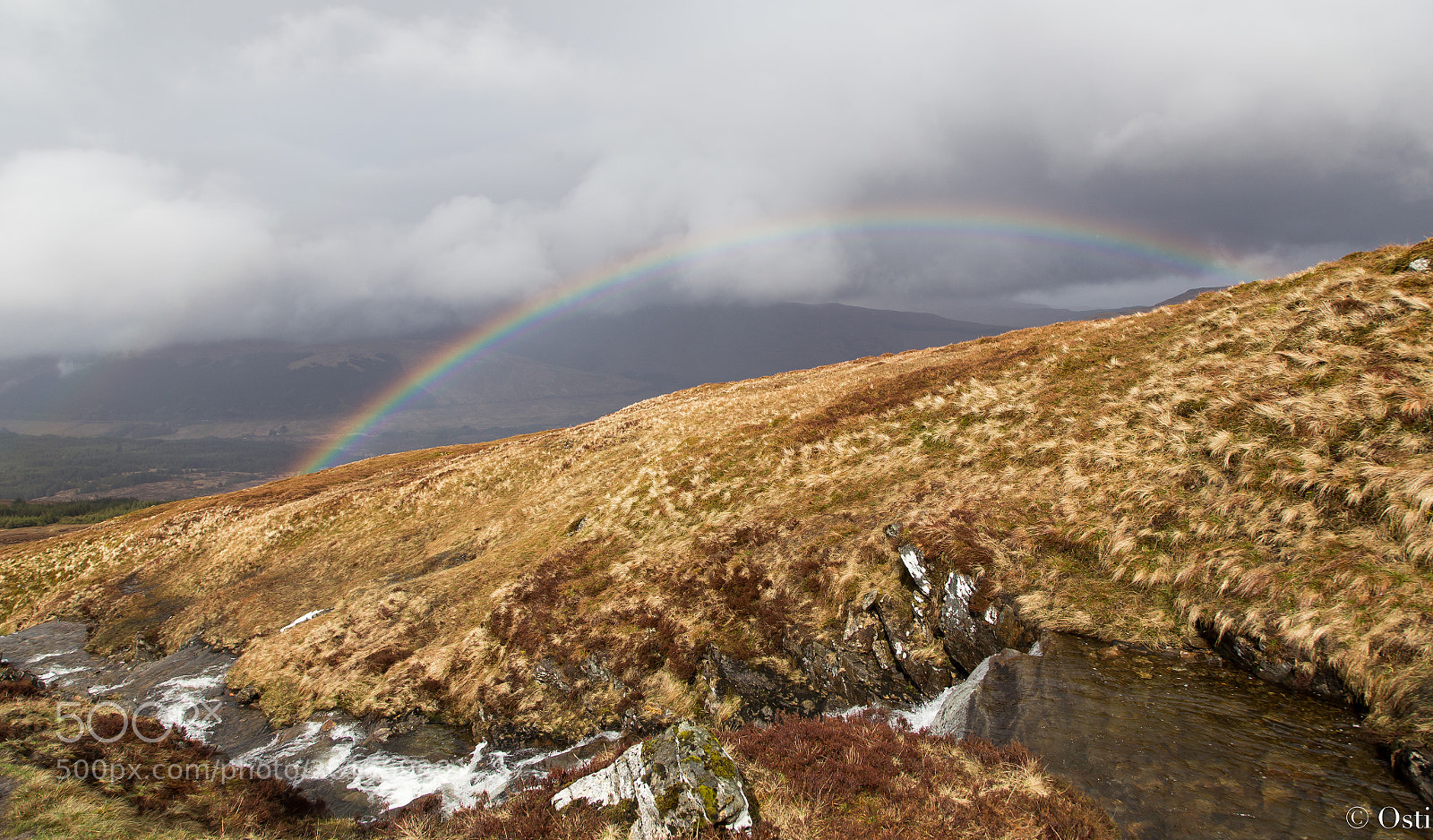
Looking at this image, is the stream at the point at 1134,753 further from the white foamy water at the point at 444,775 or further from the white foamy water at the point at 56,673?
the white foamy water at the point at 56,673

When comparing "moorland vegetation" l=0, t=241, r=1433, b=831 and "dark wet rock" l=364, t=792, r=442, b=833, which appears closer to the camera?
"moorland vegetation" l=0, t=241, r=1433, b=831

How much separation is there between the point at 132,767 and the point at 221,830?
5.18 meters

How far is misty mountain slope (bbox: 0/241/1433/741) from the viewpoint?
11969 millimetres

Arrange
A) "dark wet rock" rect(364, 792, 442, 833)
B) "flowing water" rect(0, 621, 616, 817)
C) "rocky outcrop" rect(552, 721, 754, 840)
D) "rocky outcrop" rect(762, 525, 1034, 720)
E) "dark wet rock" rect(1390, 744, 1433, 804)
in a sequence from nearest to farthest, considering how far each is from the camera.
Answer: "dark wet rock" rect(1390, 744, 1433, 804) < "rocky outcrop" rect(552, 721, 754, 840) < "rocky outcrop" rect(762, 525, 1034, 720) < "dark wet rock" rect(364, 792, 442, 833) < "flowing water" rect(0, 621, 616, 817)

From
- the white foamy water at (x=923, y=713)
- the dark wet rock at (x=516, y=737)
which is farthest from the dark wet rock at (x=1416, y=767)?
the dark wet rock at (x=516, y=737)

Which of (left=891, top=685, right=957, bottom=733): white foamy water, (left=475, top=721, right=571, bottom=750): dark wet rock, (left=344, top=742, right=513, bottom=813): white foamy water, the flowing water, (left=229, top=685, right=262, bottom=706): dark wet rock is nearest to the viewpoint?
(left=891, top=685, right=957, bottom=733): white foamy water

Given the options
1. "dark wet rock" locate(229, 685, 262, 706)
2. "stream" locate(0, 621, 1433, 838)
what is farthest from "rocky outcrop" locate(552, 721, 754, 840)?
"dark wet rock" locate(229, 685, 262, 706)

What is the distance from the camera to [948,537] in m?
17.2

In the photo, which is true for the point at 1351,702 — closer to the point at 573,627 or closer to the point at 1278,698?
the point at 1278,698

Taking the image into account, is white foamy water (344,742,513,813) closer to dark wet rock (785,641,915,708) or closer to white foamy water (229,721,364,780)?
white foamy water (229,721,364,780)

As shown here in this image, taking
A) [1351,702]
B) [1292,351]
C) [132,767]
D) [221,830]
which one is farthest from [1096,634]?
[132,767]

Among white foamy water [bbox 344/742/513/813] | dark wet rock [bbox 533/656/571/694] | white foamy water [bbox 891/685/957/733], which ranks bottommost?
white foamy water [bbox 344/742/513/813]

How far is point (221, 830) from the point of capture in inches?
519

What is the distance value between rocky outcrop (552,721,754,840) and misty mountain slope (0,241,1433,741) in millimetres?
7035
